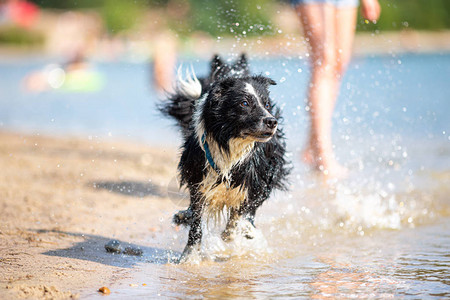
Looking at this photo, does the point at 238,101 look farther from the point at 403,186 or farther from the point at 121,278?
the point at 403,186

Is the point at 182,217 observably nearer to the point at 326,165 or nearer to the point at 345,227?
the point at 345,227

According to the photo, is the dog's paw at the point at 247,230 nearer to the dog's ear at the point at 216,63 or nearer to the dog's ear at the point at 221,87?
the dog's ear at the point at 221,87

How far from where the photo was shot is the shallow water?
11.6 ft

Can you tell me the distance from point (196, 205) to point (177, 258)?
374mm

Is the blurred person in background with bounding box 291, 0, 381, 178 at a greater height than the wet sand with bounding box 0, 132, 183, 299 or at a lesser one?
greater

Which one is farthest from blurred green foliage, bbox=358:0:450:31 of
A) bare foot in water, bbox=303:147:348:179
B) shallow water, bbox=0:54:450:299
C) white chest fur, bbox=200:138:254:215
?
white chest fur, bbox=200:138:254:215

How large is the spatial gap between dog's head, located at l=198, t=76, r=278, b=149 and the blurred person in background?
1.95 meters

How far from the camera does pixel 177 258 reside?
419 cm

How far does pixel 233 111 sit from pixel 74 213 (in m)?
1.99

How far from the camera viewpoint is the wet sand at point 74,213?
3.60 metres

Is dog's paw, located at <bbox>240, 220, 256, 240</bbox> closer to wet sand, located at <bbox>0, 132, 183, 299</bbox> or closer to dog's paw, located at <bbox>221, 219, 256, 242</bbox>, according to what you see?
dog's paw, located at <bbox>221, 219, 256, 242</bbox>

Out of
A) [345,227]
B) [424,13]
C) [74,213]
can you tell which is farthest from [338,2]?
[424,13]

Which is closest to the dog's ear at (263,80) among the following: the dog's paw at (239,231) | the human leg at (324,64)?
the dog's paw at (239,231)

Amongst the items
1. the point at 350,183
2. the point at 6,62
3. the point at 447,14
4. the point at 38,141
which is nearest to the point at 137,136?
the point at 38,141
